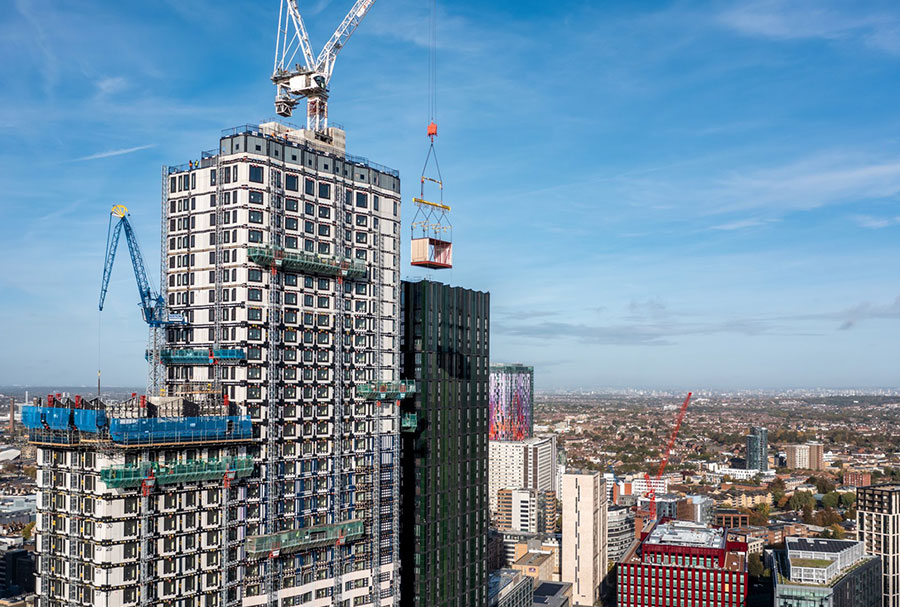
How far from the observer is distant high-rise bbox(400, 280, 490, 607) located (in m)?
154

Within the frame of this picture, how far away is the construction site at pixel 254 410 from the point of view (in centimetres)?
10688

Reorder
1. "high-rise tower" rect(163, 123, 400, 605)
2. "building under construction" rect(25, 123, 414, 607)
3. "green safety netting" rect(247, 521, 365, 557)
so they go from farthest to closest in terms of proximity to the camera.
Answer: "high-rise tower" rect(163, 123, 400, 605) < "green safety netting" rect(247, 521, 365, 557) < "building under construction" rect(25, 123, 414, 607)

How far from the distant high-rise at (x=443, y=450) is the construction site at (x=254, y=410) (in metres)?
12.4

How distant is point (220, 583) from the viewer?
4486 inches

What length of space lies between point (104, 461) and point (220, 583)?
74.4 ft

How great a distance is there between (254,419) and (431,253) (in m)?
45.5

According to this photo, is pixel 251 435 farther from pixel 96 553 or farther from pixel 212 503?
pixel 96 553

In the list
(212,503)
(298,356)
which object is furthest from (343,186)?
(212,503)

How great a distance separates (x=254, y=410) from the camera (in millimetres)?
119188

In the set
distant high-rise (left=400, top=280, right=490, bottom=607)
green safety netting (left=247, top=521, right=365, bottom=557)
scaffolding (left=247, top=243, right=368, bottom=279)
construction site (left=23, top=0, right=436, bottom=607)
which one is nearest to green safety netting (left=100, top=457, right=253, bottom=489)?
construction site (left=23, top=0, right=436, bottom=607)

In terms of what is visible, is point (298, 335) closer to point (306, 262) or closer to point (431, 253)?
point (306, 262)

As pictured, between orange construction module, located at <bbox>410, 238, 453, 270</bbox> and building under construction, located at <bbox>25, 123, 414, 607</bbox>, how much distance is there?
759 cm

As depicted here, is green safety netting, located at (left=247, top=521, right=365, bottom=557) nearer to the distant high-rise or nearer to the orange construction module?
the distant high-rise

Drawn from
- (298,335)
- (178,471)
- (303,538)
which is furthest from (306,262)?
(303,538)
